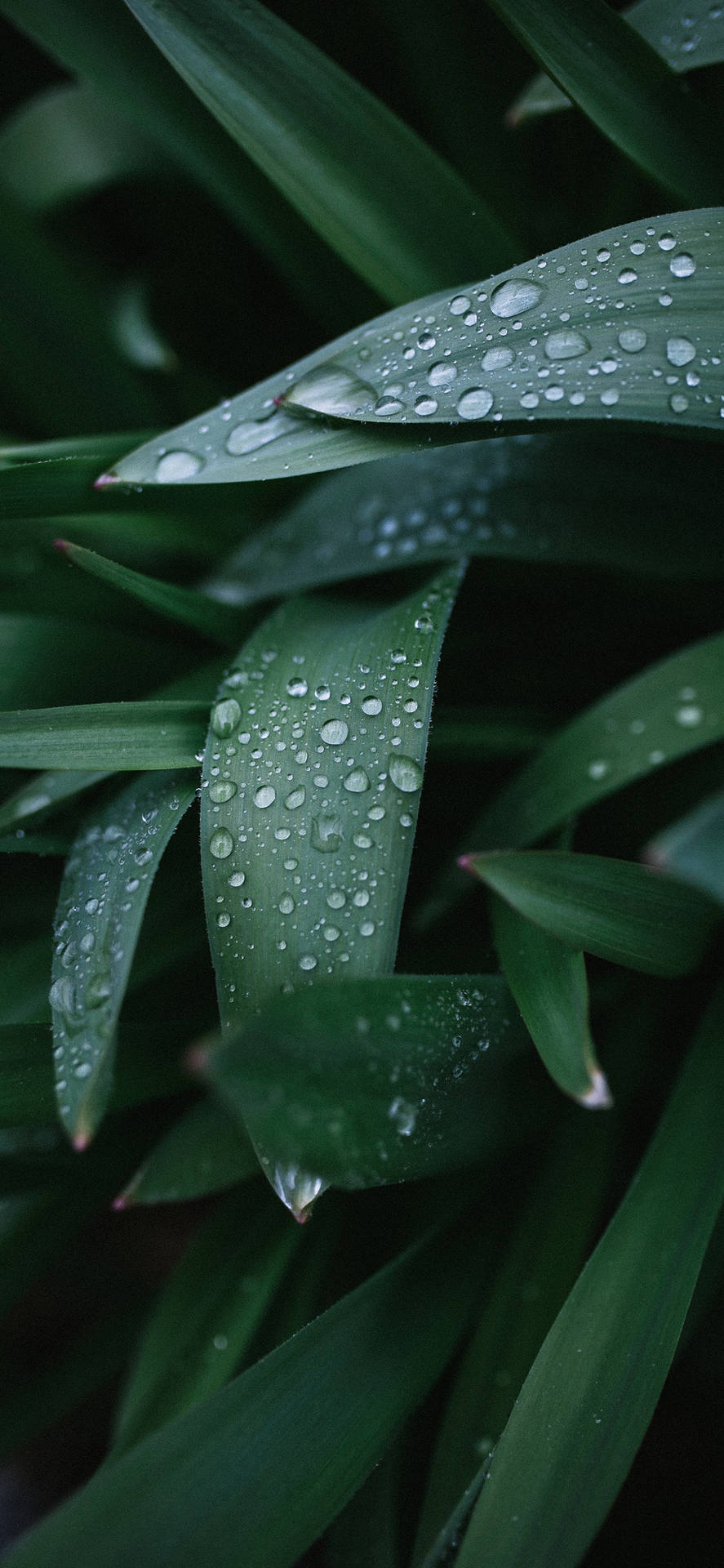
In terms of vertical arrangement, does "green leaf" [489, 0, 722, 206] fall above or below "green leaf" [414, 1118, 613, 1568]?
above

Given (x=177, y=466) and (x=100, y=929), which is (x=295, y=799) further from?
(x=177, y=466)

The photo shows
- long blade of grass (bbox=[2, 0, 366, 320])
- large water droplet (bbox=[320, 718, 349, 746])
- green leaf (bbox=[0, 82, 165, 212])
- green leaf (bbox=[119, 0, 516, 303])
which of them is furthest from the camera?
green leaf (bbox=[0, 82, 165, 212])

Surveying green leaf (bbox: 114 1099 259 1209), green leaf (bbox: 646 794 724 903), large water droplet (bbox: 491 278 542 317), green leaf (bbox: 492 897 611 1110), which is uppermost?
large water droplet (bbox: 491 278 542 317)

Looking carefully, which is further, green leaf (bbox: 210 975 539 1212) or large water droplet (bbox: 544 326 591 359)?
large water droplet (bbox: 544 326 591 359)

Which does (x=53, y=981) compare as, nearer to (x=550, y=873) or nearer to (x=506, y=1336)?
(x=550, y=873)

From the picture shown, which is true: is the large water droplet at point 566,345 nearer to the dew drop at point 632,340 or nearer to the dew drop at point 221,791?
the dew drop at point 632,340

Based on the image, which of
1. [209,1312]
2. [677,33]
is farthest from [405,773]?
[677,33]

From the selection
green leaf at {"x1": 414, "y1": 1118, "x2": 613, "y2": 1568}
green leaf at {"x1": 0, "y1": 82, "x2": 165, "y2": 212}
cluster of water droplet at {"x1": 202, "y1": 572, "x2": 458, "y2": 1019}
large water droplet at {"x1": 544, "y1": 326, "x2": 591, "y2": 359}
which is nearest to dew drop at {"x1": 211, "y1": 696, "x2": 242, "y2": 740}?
cluster of water droplet at {"x1": 202, "y1": 572, "x2": 458, "y2": 1019}

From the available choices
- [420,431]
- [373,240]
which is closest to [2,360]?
[373,240]

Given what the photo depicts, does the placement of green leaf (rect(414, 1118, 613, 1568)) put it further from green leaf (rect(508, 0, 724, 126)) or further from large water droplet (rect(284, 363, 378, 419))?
green leaf (rect(508, 0, 724, 126))
